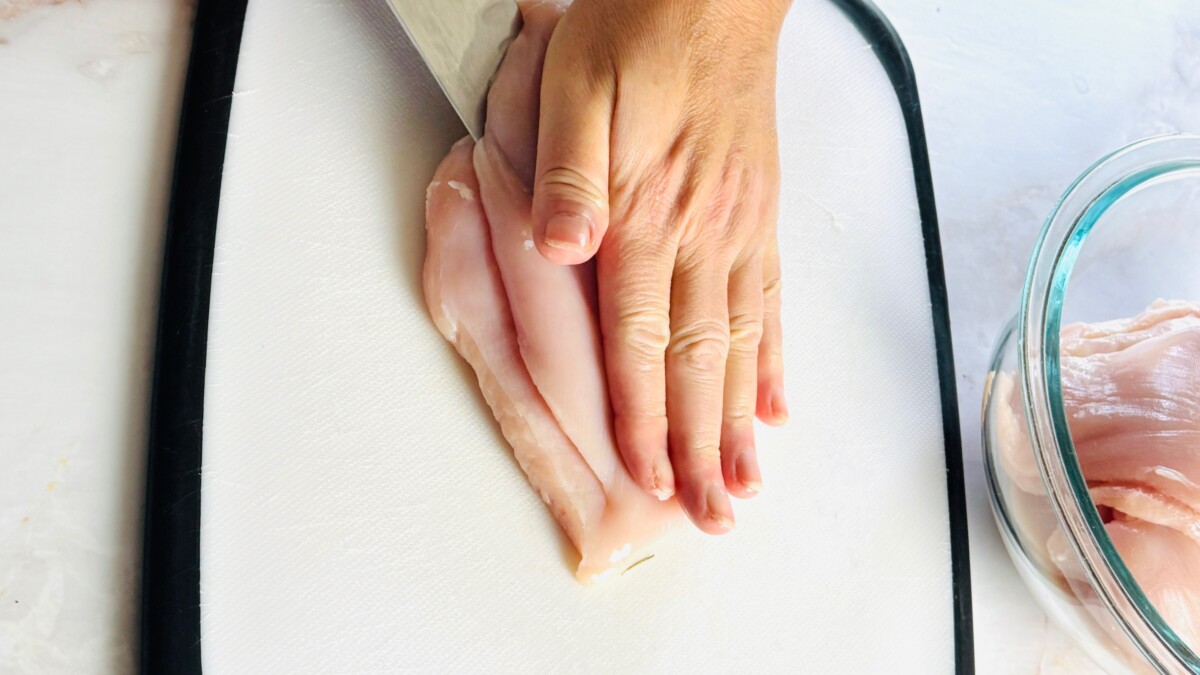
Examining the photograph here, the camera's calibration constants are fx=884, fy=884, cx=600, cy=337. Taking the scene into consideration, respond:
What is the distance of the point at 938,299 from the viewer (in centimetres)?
113

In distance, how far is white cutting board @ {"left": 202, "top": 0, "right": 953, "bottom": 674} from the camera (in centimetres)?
71

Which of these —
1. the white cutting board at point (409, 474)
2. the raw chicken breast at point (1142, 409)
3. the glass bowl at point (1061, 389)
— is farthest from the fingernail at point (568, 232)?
the raw chicken breast at point (1142, 409)

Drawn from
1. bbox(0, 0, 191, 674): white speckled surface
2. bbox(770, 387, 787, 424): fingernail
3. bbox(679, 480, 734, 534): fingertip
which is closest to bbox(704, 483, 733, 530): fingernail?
bbox(679, 480, 734, 534): fingertip

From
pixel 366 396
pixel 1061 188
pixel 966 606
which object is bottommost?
pixel 966 606

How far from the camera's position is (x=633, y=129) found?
815 mm

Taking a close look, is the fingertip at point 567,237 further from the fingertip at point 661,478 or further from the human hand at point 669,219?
the fingertip at point 661,478

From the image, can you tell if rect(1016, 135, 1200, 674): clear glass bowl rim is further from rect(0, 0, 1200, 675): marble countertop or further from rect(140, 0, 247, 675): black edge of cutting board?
rect(140, 0, 247, 675): black edge of cutting board

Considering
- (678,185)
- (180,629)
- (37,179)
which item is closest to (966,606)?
(678,185)

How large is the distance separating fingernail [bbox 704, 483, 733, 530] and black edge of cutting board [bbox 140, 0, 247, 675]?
1.44ft

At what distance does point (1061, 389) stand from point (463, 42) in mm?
686

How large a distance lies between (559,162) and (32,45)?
19.3 inches

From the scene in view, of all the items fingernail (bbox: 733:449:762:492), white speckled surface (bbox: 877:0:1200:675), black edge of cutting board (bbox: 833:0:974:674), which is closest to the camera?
fingernail (bbox: 733:449:762:492)

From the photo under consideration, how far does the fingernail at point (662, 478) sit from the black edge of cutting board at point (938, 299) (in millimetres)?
397

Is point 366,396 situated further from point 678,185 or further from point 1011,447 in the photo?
point 1011,447
